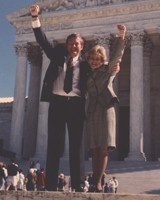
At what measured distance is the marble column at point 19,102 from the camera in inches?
1499

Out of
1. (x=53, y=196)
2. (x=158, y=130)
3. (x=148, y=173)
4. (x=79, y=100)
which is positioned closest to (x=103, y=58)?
(x=79, y=100)

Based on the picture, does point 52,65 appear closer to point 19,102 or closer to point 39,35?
point 39,35

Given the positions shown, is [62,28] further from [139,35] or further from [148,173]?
[148,173]

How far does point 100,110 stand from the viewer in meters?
6.80

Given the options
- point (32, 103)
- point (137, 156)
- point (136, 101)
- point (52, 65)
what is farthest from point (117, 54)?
point (32, 103)

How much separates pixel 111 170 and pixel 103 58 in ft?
79.6

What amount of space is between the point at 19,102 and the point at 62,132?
108ft

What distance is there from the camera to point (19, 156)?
37.5 m

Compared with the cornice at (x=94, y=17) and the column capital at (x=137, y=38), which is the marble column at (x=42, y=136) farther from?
the column capital at (x=137, y=38)

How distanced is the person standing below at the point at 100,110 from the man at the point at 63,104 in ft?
0.60

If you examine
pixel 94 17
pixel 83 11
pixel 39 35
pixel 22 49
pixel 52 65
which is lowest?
pixel 52 65

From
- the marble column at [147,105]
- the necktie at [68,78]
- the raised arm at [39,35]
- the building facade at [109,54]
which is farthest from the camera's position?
the marble column at [147,105]

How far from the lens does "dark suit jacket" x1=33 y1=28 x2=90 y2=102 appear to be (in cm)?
674

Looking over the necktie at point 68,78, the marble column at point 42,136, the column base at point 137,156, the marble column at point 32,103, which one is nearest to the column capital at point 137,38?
the column base at point 137,156
